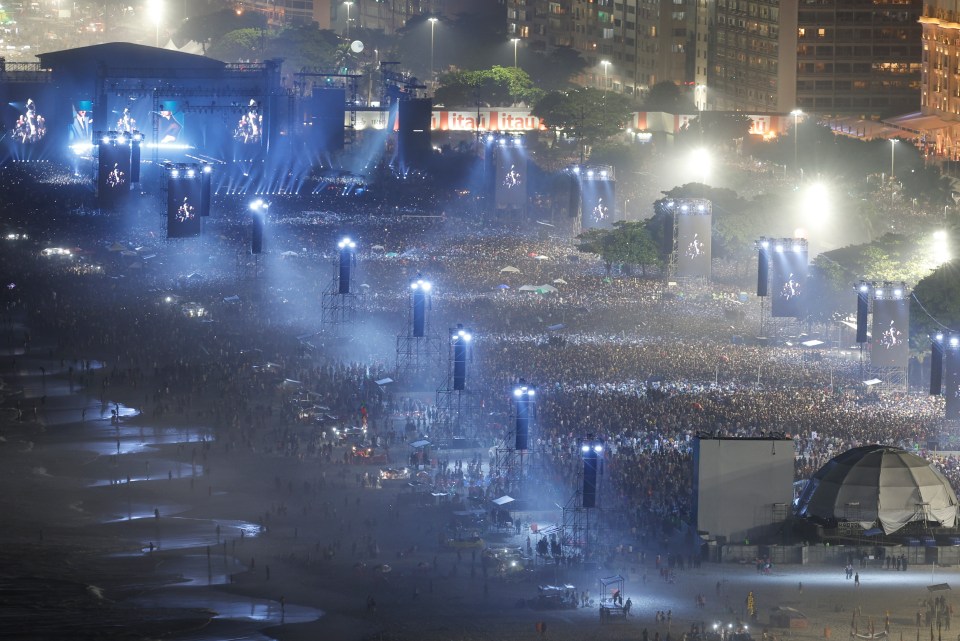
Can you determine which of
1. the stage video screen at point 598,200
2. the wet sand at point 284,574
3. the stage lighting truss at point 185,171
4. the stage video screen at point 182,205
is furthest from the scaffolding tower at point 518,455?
the stage video screen at point 598,200

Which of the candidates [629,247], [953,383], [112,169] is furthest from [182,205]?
[629,247]

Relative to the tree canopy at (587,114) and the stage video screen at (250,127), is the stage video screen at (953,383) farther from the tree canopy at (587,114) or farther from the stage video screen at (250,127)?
the tree canopy at (587,114)

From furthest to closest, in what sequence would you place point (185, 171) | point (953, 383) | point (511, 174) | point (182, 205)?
point (511, 174) → point (185, 171) → point (182, 205) → point (953, 383)

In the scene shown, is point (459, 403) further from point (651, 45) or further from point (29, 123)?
point (651, 45)

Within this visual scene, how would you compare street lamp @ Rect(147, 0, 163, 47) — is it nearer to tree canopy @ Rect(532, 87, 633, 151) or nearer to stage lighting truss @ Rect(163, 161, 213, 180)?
tree canopy @ Rect(532, 87, 633, 151)

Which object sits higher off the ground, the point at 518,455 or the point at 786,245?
the point at 786,245

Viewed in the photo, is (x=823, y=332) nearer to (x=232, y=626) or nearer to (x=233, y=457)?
(x=233, y=457)

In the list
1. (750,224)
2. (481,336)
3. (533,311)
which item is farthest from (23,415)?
(750,224)

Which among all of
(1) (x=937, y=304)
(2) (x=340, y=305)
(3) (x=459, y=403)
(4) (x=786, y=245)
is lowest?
(3) (x=459, y=403)

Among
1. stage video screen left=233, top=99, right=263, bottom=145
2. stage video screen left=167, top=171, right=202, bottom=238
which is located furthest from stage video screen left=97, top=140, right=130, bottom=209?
stage video screen left=233, top=99, right=263, bottom=145
